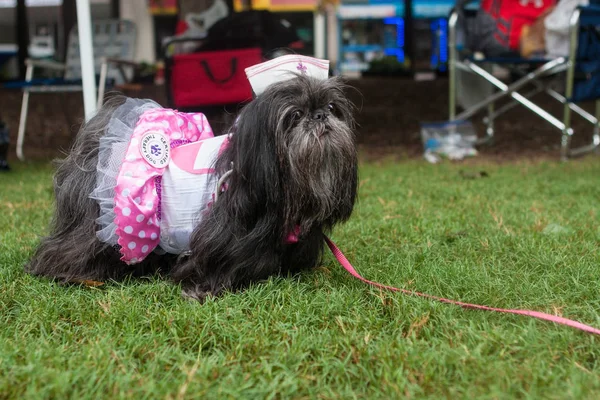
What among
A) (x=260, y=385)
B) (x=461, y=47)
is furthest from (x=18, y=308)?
(x=461, y=47)

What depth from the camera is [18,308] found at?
222cm

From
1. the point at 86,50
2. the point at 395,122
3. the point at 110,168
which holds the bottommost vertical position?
the point at 395,122

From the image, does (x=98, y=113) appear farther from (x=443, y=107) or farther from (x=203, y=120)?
(x=443, y=107)

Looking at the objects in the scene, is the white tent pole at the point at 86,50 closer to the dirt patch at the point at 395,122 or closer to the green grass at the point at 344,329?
the dirt patch at the point at 395,122

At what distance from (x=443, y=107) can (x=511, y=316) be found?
340 inches

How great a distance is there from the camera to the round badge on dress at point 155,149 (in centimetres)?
236

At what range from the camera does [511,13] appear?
22.2ft

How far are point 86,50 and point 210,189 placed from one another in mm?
2372

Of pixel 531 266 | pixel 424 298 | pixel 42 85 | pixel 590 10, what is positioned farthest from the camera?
pixel 42 85

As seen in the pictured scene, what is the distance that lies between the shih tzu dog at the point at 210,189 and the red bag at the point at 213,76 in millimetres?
2974

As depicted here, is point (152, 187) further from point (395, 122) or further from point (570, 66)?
point (395, 122)

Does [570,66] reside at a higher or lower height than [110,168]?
higher

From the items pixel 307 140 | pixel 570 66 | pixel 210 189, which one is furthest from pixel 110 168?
pixel 570 66

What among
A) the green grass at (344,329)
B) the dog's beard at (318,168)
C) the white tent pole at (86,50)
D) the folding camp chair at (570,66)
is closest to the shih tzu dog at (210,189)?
the dog's beard at (318,168)
